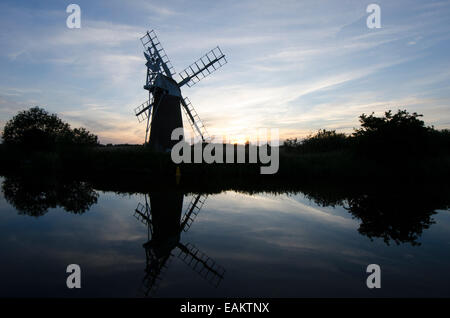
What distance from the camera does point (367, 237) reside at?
295 inches

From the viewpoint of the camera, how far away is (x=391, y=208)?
1105 centimetres

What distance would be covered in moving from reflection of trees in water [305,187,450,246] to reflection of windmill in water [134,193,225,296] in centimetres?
486

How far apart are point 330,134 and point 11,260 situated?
95.4ft

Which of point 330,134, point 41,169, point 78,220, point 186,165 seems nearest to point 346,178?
A: point 330,134

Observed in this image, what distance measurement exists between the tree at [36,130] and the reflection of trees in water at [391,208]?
42808 millimetres

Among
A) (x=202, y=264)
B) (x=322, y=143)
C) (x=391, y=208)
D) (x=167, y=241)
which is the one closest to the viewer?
(x=202, y=264)

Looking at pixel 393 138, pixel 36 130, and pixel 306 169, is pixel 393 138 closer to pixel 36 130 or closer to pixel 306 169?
pixel 306 169

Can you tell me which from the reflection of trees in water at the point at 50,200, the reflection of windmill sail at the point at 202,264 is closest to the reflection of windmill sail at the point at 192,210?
the reflection of windmill sail at the point at 202,264

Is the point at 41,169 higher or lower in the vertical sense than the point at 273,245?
higher

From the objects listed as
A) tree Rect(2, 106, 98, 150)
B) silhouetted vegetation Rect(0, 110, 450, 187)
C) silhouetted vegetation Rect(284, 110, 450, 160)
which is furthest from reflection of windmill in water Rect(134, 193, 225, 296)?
tree Rect(2, 106, 98, 150)

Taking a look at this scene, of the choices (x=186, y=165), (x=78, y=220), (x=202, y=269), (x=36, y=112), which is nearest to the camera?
(x=202, y=269)

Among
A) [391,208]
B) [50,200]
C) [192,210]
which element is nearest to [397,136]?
[391,208]

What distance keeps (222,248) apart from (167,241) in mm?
1459
